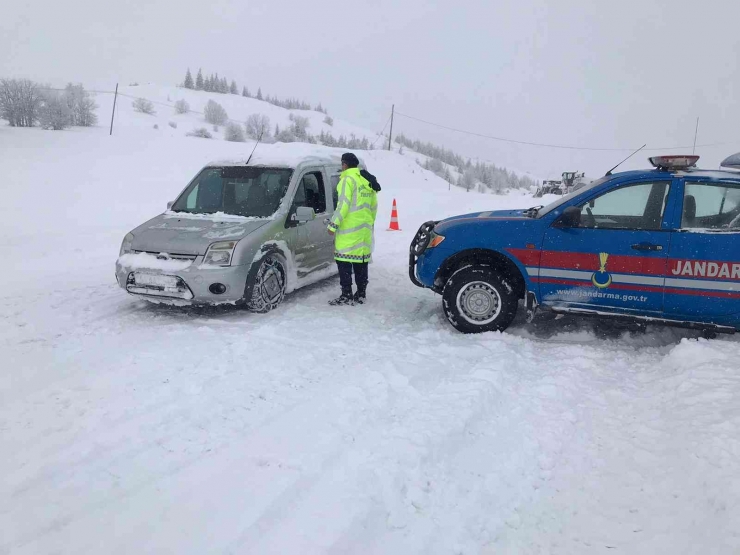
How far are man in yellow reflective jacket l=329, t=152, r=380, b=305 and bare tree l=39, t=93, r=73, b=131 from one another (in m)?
26.6

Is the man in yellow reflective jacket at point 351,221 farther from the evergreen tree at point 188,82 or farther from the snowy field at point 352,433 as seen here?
the evergreen tree at point 188,82

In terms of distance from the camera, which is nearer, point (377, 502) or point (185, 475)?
point (377, 502)

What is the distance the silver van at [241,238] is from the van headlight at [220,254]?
0.01 m

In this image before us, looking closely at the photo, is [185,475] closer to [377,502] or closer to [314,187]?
[377,502]

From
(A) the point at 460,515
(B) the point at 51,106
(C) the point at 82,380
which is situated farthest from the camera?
(B) the point at 51,106

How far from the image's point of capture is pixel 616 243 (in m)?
5.11

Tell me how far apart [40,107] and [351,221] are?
2768 centimetres

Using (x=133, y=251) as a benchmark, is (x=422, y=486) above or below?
below

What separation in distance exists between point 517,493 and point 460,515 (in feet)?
1.36

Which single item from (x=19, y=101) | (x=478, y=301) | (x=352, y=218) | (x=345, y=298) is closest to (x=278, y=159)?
(x=352, y=218)

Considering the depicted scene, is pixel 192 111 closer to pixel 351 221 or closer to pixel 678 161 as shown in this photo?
pixel 351 221

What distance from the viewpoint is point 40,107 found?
88.2 ft

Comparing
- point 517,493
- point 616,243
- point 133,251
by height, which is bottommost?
A: point 517,493

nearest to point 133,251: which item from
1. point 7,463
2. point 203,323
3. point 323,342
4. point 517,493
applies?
point 203,323
